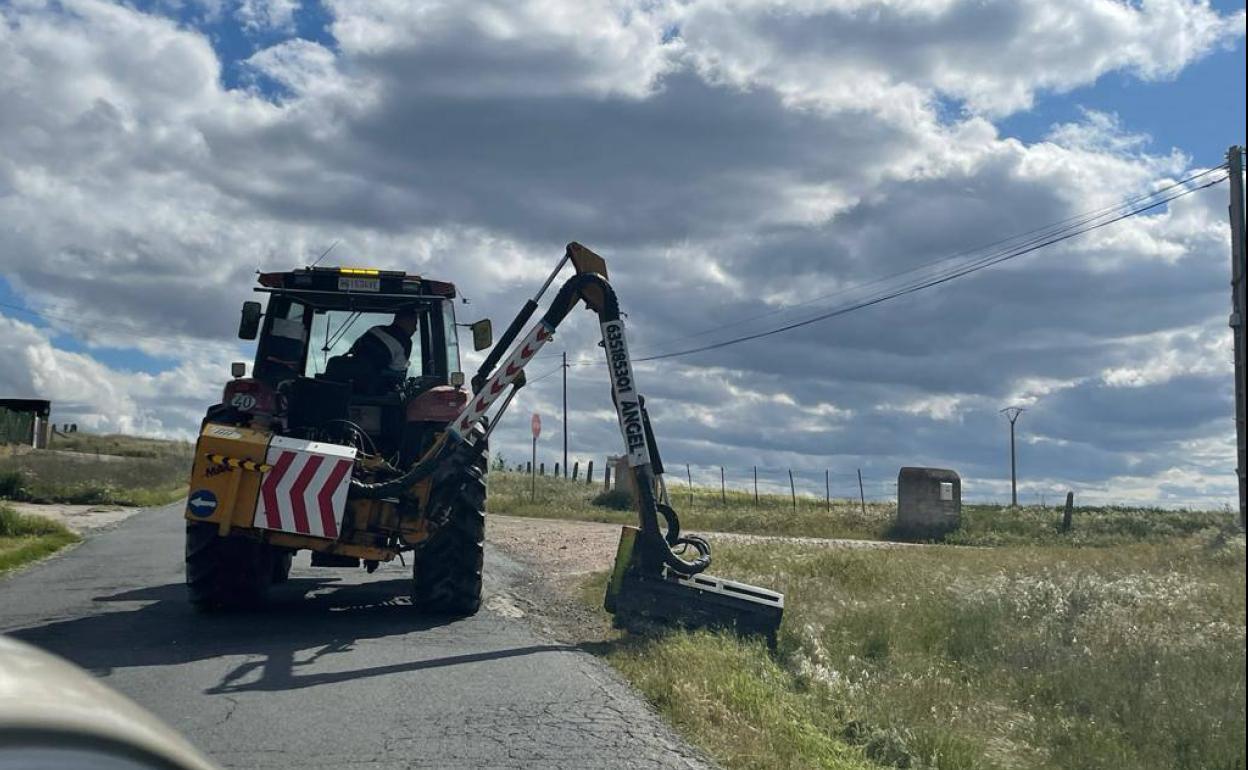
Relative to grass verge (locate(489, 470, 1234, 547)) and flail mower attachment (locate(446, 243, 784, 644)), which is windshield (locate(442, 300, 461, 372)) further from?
grass verge (locate(489, 470, 1234, 547))

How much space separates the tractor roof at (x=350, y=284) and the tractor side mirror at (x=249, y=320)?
0.28 m

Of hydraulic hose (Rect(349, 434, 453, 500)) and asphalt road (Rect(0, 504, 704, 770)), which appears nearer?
asphalt road (Rect(0, 504, 704, 770))

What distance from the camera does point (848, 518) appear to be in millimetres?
36125

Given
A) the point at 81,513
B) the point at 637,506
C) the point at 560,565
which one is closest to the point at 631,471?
the point at 637,506

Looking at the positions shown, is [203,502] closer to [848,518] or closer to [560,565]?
[560,565]

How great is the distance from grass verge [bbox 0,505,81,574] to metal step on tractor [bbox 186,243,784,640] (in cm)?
598

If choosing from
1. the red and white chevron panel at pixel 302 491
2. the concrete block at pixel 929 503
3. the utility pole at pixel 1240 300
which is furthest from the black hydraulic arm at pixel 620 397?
the concrete block at pixel 929 503

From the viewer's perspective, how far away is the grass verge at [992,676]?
5578 millimetres

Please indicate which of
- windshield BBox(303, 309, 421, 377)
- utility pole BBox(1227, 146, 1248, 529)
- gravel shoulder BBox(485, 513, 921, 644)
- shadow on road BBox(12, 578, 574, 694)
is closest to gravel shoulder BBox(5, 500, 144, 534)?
gravel shoulder BBox(485, 513, 921, 644)

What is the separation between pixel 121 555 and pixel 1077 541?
21.1 m

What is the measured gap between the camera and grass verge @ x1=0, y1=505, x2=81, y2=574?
53.3 ft

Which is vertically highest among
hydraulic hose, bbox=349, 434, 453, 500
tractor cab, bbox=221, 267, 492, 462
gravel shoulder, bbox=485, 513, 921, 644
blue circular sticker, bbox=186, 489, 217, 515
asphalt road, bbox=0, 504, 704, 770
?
tractor cab, bbox=221, 267, 492, 462

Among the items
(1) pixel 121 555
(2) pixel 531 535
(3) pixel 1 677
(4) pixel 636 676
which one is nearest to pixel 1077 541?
(2) pixel 531 535

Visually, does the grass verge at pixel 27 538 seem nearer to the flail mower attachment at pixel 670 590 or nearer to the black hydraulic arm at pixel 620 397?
the black hydraulic arm at pixel 620 397
